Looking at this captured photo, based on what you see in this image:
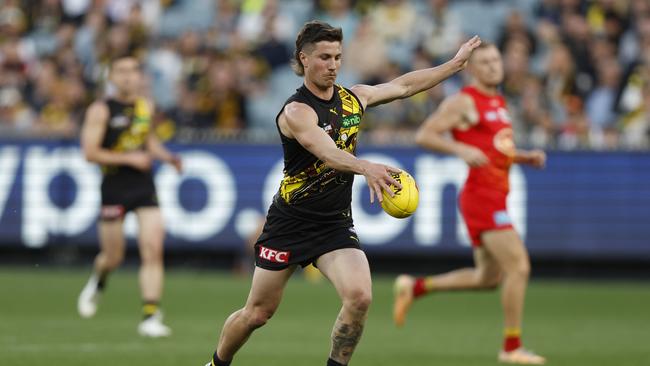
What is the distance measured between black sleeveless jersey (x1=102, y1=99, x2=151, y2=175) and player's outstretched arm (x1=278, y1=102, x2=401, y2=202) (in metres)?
5.61

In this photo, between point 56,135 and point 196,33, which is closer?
point 56,135

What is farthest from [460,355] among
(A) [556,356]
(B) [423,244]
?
(B) [423,244]

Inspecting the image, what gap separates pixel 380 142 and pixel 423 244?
1.70 meters

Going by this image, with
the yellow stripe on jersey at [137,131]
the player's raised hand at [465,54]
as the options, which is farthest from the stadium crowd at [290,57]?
the player's raised hand at [465,54]

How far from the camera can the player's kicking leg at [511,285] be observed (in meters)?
10.9

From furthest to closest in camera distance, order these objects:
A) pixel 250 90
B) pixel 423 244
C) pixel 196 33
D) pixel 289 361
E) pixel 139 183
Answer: pixel 196 33 < pixel 250 90 < pixel 423 244 < pixel 139 183 < pixel 289 361

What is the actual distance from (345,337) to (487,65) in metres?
4.24

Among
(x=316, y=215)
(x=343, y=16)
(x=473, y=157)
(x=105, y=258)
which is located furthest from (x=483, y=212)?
(x=343, y=16)

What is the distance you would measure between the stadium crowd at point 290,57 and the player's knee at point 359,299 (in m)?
11.6

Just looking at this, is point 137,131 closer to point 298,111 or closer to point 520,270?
point 520,270

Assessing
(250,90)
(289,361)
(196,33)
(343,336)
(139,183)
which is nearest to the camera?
(343,336)

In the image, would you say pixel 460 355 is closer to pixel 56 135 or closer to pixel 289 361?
pixel 289 361

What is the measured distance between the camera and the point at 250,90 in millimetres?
21641

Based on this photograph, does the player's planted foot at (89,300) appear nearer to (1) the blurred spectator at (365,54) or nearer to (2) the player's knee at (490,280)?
(2) the player's knee at (490,280)
